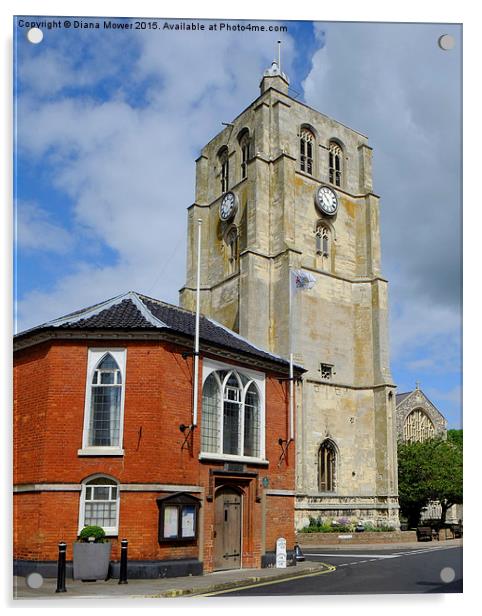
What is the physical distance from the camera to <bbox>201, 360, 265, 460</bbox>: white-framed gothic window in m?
17.0

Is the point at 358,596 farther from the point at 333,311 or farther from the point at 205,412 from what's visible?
the point at 333,311

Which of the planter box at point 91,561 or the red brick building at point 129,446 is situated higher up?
the red brick building at point 129,446

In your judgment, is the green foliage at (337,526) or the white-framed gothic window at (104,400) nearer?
the white-framed gothic window at (104,400)

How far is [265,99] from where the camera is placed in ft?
137

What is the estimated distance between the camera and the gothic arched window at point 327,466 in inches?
1511

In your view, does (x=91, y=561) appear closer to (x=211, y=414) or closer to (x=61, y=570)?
(x=61, y=570)

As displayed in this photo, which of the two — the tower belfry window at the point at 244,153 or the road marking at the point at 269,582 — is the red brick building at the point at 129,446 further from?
the tower belfry window at the point at 244,153

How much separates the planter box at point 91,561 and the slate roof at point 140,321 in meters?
4.61

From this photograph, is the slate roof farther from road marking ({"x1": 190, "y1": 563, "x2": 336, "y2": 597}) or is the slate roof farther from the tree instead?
the tree

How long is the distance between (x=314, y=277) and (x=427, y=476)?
14440mm

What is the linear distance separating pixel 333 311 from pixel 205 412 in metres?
25.5

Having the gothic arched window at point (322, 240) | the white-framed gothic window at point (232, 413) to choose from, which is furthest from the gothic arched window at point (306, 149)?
the white-framed gothic window at point (232, 413)

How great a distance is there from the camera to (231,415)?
17562mm

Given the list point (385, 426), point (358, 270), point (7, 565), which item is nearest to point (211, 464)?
point (7, 565)
